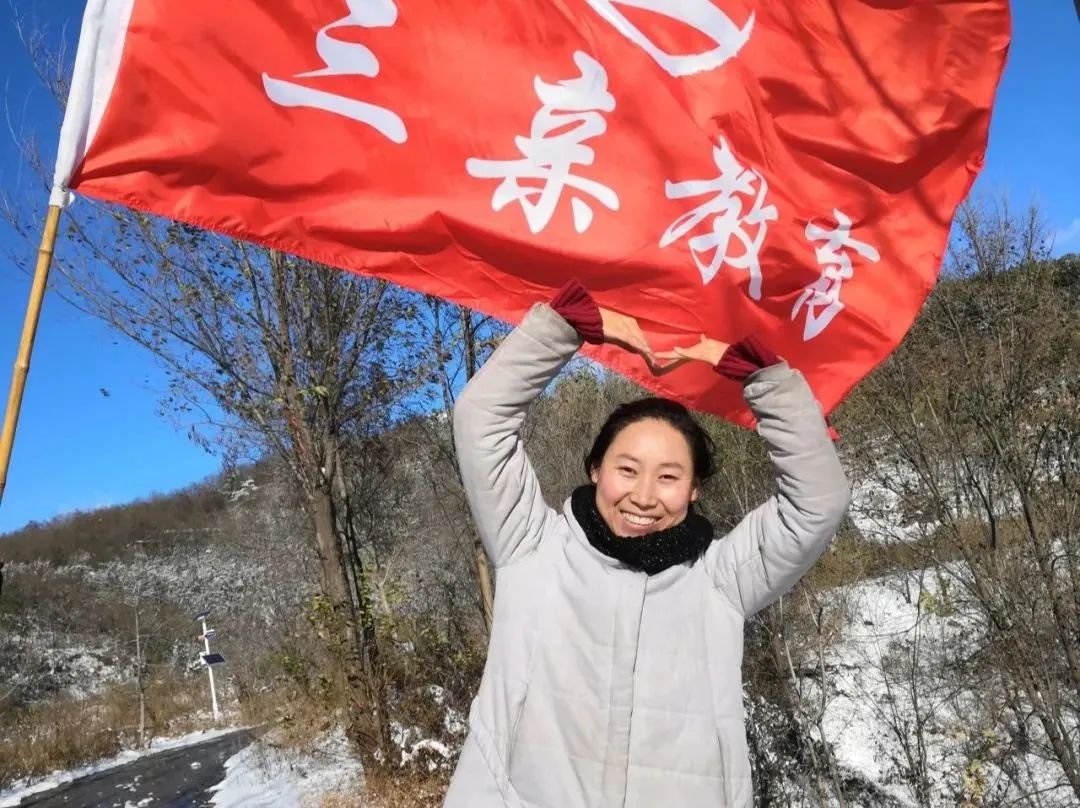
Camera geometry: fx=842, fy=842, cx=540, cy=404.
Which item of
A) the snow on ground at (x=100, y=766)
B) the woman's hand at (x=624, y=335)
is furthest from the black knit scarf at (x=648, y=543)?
the snow on ground at (x=100, y=766)

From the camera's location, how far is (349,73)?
2420mm

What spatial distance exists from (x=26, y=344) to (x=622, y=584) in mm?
1276

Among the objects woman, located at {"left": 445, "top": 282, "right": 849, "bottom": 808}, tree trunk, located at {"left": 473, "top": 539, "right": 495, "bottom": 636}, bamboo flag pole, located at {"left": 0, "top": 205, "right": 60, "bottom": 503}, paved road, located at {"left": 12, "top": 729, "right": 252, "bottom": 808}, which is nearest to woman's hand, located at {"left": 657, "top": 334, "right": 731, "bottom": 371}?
woman, located at {"left": 445, "top": 282, "right": 849, "bottom": 808}

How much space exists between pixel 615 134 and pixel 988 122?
1.28 m

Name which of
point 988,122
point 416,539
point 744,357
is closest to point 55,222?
point 744,357

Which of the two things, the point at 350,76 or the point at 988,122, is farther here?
the point at 988,122

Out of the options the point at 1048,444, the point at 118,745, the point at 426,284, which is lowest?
the point at 118,745

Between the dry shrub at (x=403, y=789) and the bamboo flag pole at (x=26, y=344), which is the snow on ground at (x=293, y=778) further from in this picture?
the bamboo flag pole at (x=26, y=344)

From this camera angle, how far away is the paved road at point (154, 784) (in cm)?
1422

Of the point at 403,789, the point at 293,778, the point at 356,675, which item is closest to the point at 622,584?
the point at 356,675

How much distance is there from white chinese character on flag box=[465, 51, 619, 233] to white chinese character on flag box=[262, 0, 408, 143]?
0.28 meters

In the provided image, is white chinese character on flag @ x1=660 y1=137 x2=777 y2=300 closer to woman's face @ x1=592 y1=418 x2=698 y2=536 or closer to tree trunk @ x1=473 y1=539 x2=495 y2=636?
woman's face @ x1=592 y1=418 x2=698 y2=536

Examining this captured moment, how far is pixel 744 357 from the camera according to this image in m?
1.71

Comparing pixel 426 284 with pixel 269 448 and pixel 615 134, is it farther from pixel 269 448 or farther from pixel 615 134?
pixel 269 448
